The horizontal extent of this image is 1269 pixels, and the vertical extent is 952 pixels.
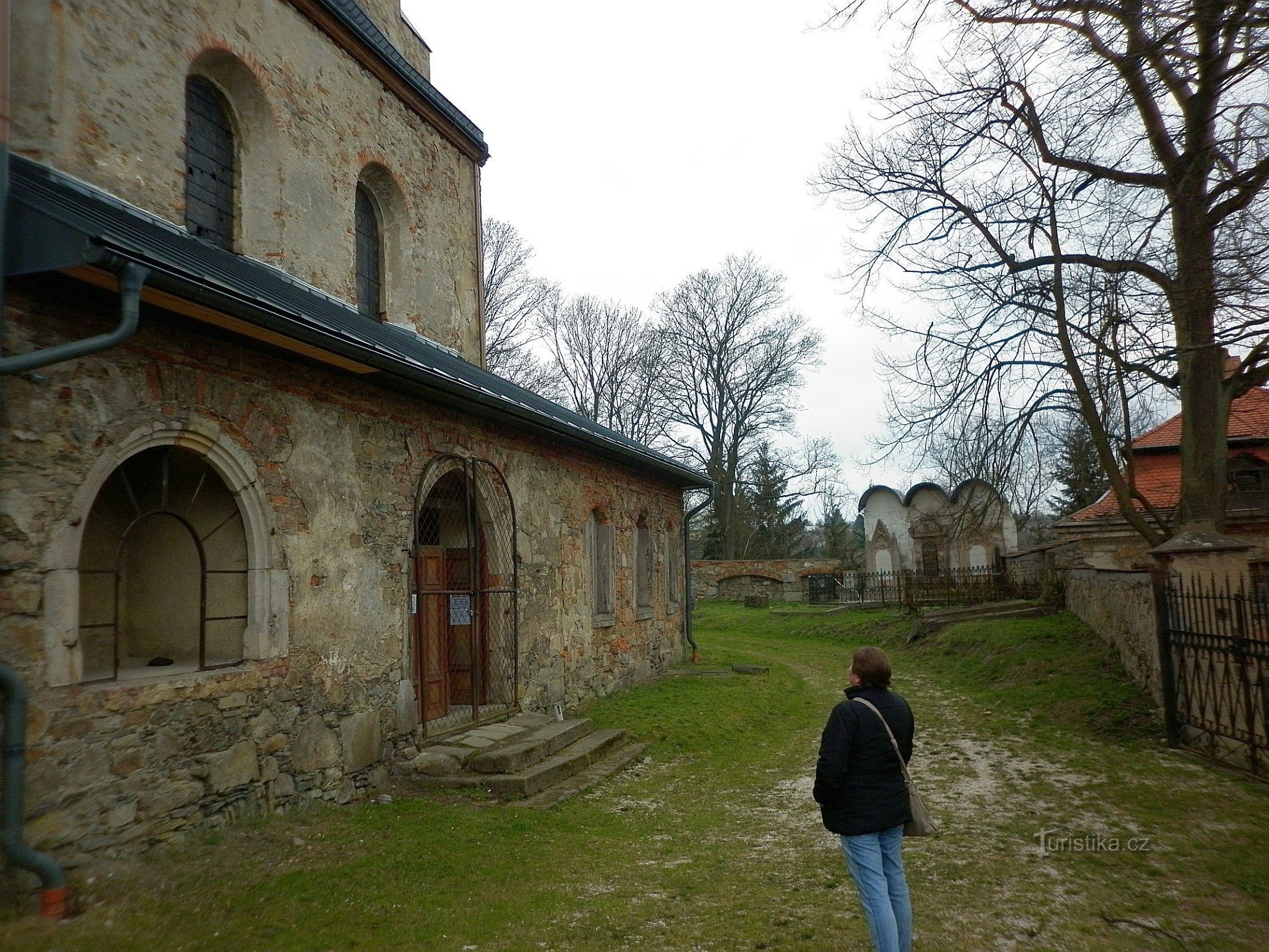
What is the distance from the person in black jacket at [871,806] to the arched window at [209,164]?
23.6 ft

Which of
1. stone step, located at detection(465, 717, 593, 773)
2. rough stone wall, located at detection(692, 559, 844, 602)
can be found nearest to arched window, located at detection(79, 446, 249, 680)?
stone step, located at detection(465, 717, 593, 773)

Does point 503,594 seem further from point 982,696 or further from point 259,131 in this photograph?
point 982,696

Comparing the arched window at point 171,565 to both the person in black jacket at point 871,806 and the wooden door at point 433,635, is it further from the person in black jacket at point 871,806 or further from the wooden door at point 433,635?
the person in black jacket at point 871,806

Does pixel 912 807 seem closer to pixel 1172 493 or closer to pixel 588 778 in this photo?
pixel 588 778

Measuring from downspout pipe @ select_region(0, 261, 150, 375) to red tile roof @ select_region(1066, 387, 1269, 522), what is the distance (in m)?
18.3

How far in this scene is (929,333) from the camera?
463 inches

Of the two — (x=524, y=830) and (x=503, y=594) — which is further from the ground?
(x=503, y=594)

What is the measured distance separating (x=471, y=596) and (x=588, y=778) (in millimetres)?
2295

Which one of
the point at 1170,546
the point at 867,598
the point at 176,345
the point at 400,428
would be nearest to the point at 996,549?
the point at 867,598

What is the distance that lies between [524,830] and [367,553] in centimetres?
263

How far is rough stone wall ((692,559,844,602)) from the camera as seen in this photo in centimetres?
3234

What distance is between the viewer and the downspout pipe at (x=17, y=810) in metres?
4.36

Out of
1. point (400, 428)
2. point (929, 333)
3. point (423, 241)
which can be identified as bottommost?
point (400, 428)

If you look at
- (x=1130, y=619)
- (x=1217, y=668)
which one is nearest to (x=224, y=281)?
(x=1217, y=668)
